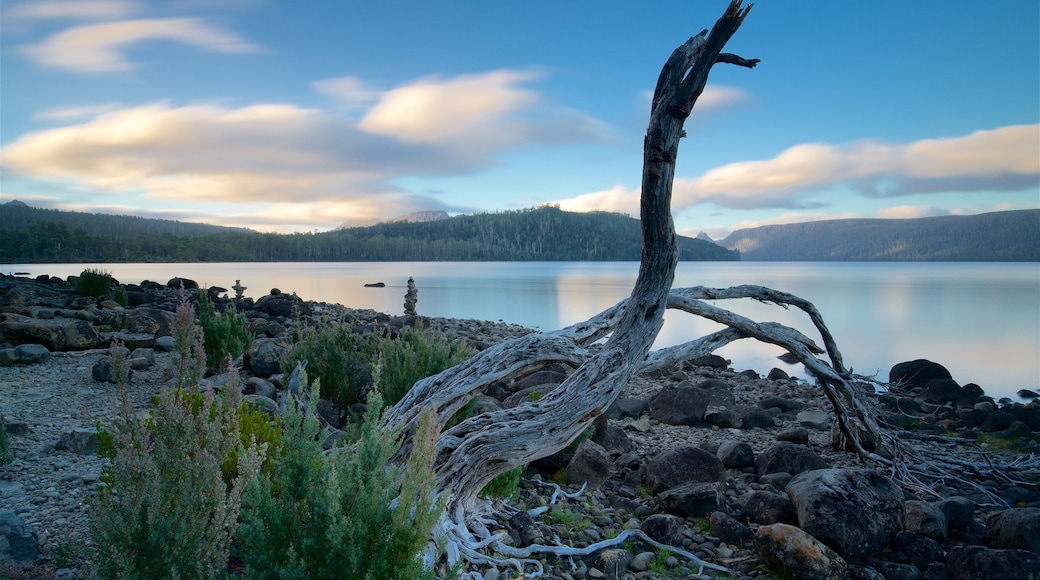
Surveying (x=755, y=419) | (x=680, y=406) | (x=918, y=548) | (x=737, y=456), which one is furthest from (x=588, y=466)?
(x=755, y=419)

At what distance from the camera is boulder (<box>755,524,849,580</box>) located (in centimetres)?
403

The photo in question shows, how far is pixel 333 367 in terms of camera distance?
7.39m

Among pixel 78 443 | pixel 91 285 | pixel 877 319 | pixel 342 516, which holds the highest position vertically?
pixel 91 285

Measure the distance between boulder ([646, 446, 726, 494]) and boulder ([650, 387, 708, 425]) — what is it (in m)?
2.87

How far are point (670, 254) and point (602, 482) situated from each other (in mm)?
2377

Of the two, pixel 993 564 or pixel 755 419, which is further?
pixel 755 419

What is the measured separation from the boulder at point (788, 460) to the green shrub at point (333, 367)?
4682 millimetres

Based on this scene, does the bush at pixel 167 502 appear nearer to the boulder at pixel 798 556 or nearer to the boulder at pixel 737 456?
the boulder at pixel 798 556

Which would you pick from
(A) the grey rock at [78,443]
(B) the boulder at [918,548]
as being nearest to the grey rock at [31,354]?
(A) the grey rock at [78,443]

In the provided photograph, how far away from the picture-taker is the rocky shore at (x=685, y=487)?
409cm

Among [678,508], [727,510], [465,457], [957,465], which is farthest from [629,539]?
[957,465]

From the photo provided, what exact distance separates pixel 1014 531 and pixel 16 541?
669 centimetres

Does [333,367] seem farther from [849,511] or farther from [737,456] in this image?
[849,511]

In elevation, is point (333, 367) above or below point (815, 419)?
above
